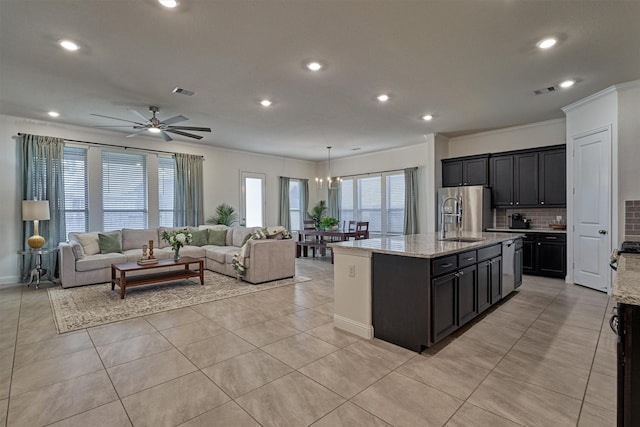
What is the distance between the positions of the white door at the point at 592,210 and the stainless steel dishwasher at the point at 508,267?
1356 millimetres

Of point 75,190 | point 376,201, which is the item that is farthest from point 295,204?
point 75,190

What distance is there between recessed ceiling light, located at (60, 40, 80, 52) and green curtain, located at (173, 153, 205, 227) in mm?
4086

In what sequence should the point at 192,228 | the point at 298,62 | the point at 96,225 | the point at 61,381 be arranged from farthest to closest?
1. the point at 192,228
2. the point at 96,225
3. the point at 298,62
4. the point at 61,381

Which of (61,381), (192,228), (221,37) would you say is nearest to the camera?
(61,381)

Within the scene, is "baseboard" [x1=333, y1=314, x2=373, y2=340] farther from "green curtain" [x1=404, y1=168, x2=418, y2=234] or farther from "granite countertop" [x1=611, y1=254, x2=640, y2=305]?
"green curtain" [x1=404, y1=168, x2=418, y2=234]

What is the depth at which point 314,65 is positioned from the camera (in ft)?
11.3

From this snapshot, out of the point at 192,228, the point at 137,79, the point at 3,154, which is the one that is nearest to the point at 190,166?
the point at 192,228

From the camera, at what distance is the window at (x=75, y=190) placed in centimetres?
582

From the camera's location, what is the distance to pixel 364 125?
19.5 ft

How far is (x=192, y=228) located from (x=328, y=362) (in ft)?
17.5

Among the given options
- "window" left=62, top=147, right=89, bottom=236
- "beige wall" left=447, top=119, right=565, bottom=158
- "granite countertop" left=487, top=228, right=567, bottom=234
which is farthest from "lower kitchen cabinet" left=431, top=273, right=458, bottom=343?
"window" left=62, top=147, right=89, bottom=236

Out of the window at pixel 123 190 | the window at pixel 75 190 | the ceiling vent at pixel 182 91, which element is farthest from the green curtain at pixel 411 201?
the window at pixel 75 190

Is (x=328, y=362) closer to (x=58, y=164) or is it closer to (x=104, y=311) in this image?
(x=104, y=311)

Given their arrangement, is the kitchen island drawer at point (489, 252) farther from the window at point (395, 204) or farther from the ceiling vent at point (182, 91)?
the window at point (395, 204)
